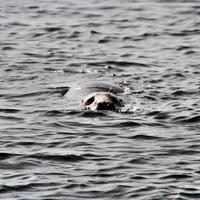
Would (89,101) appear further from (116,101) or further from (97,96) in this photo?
(116,101)

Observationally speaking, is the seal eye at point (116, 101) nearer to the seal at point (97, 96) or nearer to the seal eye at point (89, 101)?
the seal at point (97, 96)

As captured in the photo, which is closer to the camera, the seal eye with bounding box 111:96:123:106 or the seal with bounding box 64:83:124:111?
the seal with bounding box 64:83:124:111

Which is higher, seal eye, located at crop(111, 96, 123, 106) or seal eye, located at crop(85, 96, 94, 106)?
seal eye, located at crop(85, 96, 94, 106)

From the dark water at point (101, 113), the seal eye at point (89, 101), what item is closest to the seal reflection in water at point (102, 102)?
the seal eye at point (89, 101)

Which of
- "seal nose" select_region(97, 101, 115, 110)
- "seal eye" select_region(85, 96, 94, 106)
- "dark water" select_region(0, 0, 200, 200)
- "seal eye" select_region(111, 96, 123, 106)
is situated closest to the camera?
"dark water" select_region(0, 0, 200, 200)

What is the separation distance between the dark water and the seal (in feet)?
0.85

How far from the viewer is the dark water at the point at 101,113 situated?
40.8ft

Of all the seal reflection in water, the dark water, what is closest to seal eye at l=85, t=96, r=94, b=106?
the seal reflection in water

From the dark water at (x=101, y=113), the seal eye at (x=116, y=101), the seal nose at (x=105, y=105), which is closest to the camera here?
the dark water at (x=101, y=113)

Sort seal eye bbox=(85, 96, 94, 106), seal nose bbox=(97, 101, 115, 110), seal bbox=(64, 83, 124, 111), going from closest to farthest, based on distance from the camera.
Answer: seal nose bbox=(97, 101, 115, 110), seal bbox=(64, 83, 124, 111), seal eye bbox=(85, 96, 94, 106)

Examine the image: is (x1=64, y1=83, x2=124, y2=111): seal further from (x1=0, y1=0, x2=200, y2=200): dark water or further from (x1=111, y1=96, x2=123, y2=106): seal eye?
(x1=0, y1=0, x2=200, y2=200): dark water

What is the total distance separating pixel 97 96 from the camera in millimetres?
17438

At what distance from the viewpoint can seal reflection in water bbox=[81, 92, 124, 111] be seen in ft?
56.0

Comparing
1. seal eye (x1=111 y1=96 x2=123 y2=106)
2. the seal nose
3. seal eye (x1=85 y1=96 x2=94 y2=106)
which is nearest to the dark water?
the seal nose
